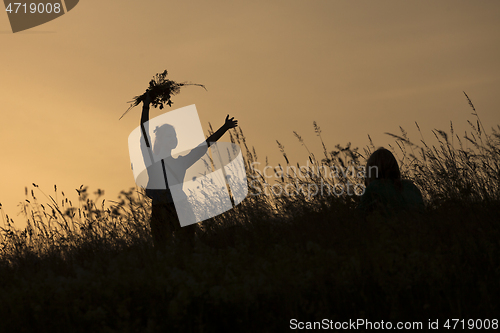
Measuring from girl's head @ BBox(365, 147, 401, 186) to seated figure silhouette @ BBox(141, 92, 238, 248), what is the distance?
1497 mm

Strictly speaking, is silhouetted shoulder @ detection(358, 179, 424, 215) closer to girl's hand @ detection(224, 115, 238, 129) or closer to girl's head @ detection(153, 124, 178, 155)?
girl's hand @ detection(224, 115, 238, 129)

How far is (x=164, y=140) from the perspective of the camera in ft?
14.9

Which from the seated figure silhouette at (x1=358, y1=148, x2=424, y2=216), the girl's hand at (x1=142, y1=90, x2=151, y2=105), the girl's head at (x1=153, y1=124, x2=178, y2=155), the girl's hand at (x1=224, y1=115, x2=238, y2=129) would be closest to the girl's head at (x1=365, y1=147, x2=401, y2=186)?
the seated figure silhouette at (x1=358, y1=148, x2=424, y2=216)

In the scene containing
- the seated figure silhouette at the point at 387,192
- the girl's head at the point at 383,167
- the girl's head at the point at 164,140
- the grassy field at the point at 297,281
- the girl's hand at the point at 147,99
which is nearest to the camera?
the grassy field at the point at 297,281

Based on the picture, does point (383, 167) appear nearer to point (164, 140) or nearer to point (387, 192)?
point (387, 192)

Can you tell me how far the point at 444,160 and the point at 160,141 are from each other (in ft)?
10.4

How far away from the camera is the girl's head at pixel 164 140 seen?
4.53 meters

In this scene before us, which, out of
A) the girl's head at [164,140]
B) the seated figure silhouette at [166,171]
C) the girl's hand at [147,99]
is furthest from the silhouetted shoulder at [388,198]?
the girl's hand at [147,99]

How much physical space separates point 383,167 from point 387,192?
249 millimetres

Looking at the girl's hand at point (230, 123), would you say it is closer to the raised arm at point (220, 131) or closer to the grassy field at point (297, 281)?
the raised arm at point (220, 131)

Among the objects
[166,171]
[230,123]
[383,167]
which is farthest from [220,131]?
[383,167]

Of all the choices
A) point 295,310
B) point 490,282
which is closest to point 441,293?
point 490,282

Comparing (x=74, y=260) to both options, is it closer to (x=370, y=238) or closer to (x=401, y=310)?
(x=370, y=238)

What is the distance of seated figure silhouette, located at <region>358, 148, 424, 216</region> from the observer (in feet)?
11.0
